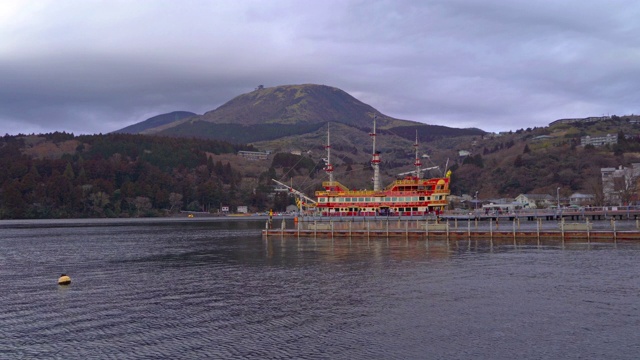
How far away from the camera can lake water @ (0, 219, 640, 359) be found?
80.8ft

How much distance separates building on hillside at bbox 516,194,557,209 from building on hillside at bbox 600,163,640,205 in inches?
611

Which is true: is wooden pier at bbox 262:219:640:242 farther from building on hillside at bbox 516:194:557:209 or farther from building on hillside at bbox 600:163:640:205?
building on hillside at bbox 516:194:557:209

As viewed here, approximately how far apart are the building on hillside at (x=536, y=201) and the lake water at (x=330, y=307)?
11103 cm

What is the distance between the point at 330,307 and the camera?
107ft

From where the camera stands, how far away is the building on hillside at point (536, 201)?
165087 millimetres

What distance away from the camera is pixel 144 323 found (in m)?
29.5

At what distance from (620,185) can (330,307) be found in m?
151

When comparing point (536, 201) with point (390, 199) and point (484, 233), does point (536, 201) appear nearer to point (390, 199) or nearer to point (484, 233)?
point (390, 199)

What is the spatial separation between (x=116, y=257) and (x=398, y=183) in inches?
2898

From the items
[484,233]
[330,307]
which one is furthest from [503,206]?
[330,307]

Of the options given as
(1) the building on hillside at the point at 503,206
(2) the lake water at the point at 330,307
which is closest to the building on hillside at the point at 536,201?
(1) the building on hillside at the point at 503,206

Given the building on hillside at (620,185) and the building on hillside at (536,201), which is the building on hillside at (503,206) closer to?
the building on hillside at (536,201)

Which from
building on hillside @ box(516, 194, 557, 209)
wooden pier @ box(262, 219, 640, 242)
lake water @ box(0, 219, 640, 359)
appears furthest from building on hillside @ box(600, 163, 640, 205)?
lake water @ box(0, 219, 640, 359)

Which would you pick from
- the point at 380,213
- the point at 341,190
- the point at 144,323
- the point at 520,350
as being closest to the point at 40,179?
the point at 341,190
